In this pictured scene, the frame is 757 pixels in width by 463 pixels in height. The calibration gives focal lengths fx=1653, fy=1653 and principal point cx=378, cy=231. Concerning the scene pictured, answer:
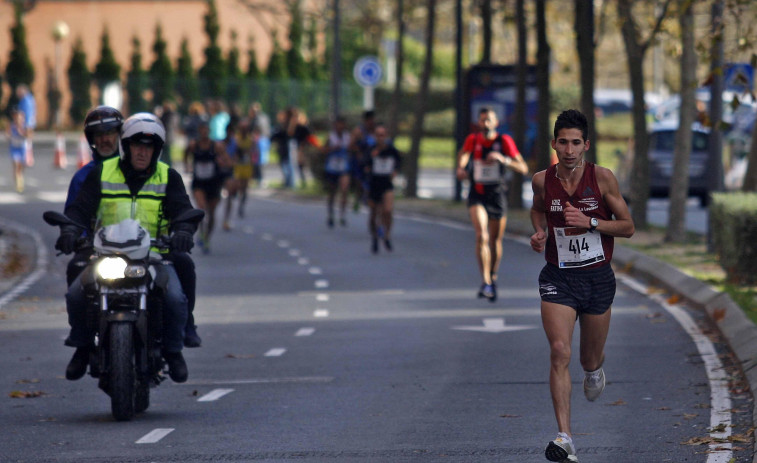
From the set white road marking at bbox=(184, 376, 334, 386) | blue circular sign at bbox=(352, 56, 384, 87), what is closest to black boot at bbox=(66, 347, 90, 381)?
white road marking at bbox=(184, 376, 334, 386)

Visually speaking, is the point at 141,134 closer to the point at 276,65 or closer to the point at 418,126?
the point at 418,126

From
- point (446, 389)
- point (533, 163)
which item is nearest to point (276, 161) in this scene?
point (533, 163)

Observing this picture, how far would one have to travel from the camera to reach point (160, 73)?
60.8 meters

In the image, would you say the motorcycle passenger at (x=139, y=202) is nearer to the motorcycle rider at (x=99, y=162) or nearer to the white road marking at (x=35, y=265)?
the motorcycle rider at (x=99, y=162)

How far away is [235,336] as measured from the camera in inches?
552

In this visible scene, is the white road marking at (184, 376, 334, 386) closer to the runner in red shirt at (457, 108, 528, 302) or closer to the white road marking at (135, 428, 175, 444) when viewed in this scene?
the white road marking at (135, 428, 175, 444)

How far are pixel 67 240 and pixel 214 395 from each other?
177 centimetres

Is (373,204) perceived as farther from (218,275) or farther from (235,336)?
(235,336)

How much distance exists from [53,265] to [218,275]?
2960 millimetres

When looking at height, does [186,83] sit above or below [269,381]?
above

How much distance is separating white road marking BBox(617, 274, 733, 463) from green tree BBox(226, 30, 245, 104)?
46123 millimetres

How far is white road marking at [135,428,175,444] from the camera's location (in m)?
8.67

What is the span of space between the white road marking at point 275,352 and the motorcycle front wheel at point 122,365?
3517 mm

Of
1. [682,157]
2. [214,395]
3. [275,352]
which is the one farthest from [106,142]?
[682,157]
